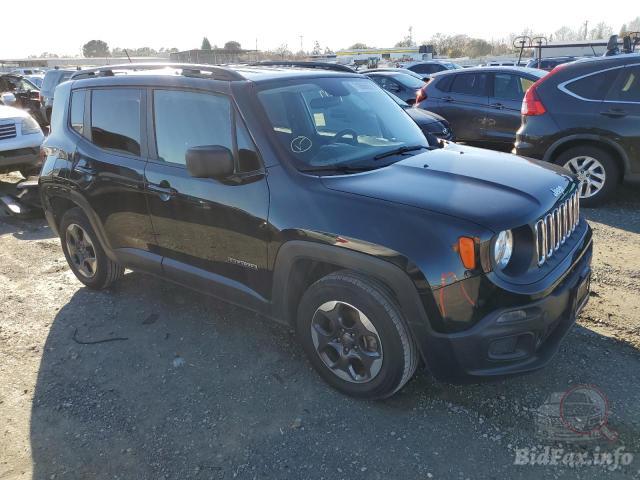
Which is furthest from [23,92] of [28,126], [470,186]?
[470,186]

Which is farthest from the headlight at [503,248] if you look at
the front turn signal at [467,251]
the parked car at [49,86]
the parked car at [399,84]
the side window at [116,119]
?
the parked car at [49,86]

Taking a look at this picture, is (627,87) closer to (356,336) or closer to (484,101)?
(484,101)

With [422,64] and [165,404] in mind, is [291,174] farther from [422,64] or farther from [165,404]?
[422,64]

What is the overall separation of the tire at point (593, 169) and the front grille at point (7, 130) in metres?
8.08

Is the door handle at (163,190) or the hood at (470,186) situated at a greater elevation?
the hood at (470,186)

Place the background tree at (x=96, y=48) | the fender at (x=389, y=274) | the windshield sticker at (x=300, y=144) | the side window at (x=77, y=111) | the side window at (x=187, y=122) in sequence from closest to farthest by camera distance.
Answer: the fender at (x=389, y=274) < the windshield sticker at (x=300, y=144) < the side window at (x=187, y=122) < the side window at (x=77, y=111) < the background tree at (x=96, y=48)

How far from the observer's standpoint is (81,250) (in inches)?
178

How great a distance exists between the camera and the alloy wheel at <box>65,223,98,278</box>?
4.43 metres

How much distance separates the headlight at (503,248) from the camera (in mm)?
2423

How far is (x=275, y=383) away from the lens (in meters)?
3.16

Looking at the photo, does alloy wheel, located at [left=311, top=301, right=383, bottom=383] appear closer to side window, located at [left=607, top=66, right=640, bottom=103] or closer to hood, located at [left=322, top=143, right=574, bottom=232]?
hood, located at [left=322, top=143, right=574, bottom=232]

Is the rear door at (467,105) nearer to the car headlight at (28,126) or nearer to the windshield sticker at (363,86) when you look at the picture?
the windshield sticker at (363,86)

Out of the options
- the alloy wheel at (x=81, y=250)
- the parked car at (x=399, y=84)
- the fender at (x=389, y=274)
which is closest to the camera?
the fender at (x=389, y=274)

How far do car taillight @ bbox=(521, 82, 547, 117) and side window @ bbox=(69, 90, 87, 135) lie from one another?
5.15m
